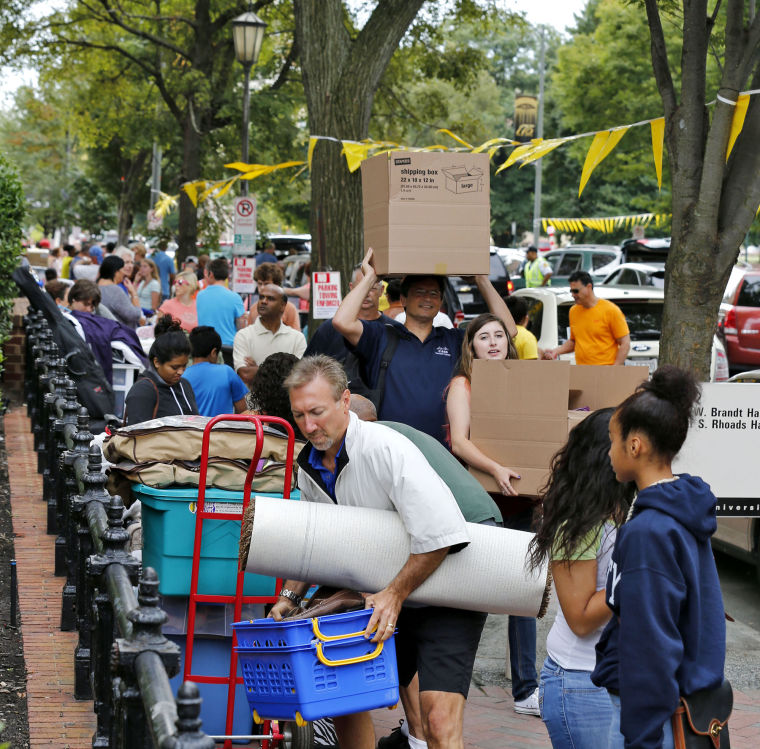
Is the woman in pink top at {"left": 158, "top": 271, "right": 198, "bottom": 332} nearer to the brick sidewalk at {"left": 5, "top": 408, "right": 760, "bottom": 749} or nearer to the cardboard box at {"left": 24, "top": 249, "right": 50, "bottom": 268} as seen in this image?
the brick sidewalk at {"left": 5, "top": 408, "right": 760, "bottom": 749}

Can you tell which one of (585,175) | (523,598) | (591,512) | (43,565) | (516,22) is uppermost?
(516,22)

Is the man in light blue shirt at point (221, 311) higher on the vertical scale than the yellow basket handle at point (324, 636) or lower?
higher

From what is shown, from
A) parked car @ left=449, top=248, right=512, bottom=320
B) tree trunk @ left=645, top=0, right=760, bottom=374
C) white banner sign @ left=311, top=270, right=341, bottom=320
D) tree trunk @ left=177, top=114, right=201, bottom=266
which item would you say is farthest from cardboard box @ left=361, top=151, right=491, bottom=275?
tree trunk @ left=177, top=114, right=201, bottom=266

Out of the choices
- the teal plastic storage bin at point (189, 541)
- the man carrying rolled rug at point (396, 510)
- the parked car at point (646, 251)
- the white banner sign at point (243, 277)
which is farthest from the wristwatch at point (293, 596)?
the parked car at point (646, 251)

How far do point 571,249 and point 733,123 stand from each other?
26959 mm

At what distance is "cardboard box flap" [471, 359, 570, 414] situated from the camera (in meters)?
5.31

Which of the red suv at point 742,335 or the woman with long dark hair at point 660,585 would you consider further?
the red suv at point 742,335

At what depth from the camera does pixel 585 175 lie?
8141 mm

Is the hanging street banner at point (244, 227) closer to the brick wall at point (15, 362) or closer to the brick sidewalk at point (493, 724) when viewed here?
the brick wall at point (15, 362)

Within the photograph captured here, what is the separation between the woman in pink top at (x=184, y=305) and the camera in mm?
12781

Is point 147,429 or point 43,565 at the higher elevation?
point 147,429

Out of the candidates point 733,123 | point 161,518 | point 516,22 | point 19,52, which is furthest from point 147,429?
point 19,52

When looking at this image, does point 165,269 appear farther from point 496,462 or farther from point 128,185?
point 128,185

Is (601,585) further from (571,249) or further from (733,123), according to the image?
(571,249)
